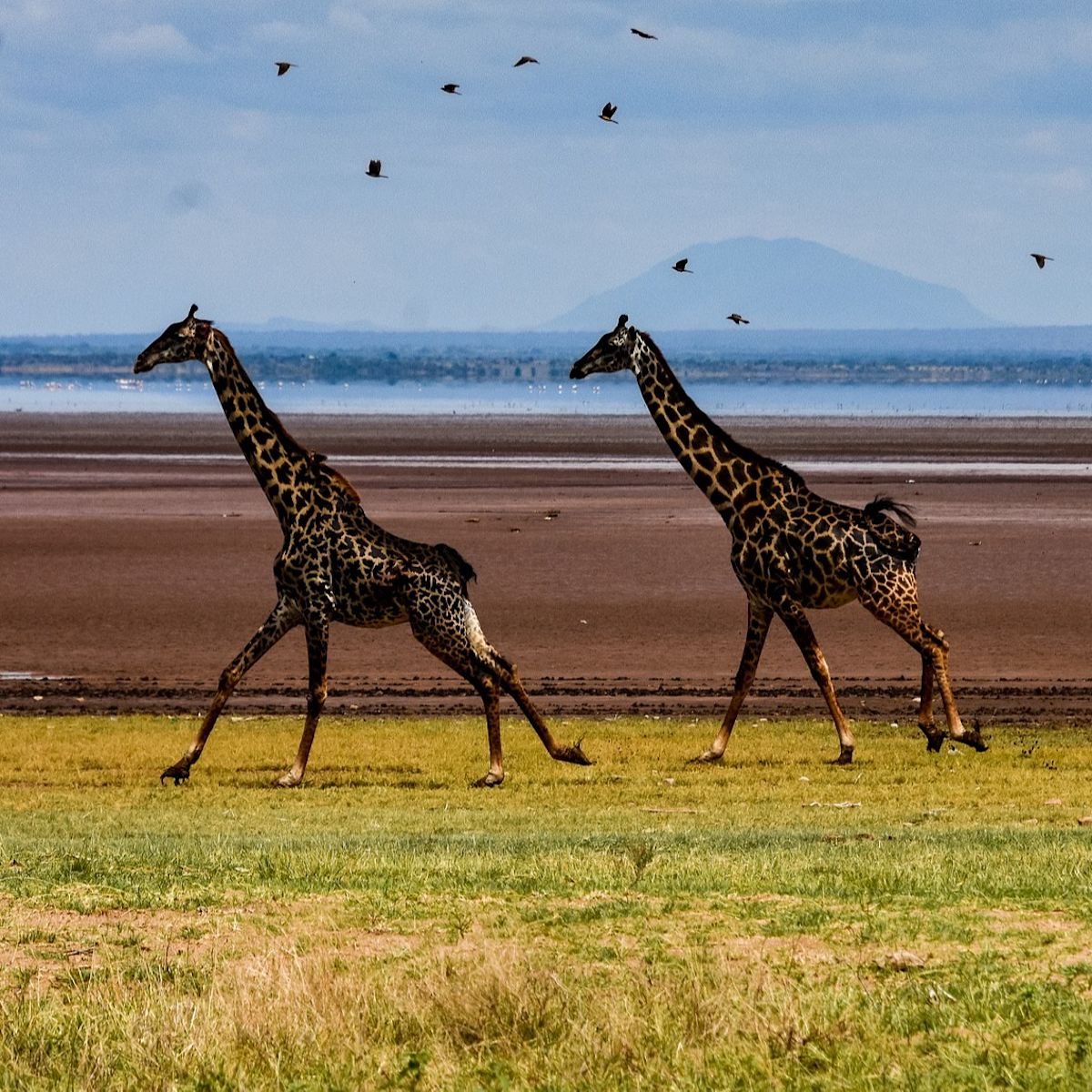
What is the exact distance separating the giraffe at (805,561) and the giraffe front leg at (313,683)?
3.11 meters

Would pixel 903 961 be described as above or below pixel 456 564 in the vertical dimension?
below

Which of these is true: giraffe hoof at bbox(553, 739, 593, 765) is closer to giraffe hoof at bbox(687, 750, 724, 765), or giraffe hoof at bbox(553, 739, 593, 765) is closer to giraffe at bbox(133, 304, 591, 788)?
giraffe at bbox(133, 304, 591, 788)

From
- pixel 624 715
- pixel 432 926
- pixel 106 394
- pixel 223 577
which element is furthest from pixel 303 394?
pixel 432 926

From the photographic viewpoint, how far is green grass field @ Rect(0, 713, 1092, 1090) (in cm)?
786

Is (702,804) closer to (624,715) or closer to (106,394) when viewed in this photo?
(624,715)

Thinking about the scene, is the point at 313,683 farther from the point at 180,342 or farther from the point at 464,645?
the point at 180,342

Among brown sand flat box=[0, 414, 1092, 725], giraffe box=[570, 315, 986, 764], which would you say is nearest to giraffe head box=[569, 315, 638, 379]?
giraffe box=[570, 315, 986, 764]

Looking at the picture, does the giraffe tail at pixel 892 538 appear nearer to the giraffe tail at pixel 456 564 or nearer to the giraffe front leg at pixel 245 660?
the giraffe tail at pixel 456 564

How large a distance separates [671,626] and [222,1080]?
68.5 ft

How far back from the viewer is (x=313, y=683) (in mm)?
17156

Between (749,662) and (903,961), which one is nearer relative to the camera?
(903,961)

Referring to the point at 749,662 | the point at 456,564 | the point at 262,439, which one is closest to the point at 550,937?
the point at 456,564

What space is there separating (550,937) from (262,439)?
30.1 ft

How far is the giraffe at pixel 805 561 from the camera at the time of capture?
17734 millimetres
